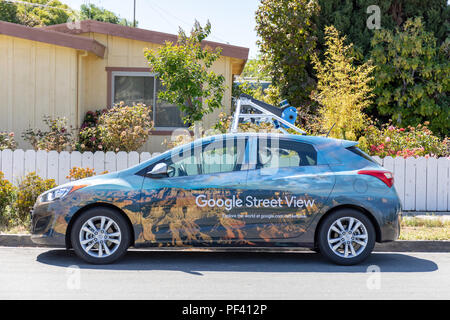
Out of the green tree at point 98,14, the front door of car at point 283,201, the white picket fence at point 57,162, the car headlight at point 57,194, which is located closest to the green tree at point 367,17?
the white picket fence at point 57,162

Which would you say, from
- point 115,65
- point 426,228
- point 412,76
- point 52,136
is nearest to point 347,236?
point 426,228

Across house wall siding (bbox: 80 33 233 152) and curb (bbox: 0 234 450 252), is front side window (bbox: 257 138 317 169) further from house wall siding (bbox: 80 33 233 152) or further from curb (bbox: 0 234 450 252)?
house wall siding (bbox: 80 33 233 152)

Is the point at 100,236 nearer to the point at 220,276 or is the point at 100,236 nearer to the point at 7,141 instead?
the point at 220,276

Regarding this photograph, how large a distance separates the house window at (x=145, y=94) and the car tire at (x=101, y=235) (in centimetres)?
818

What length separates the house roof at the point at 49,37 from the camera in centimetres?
1348

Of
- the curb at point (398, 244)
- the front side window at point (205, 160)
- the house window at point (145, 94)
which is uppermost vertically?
the house window at point (145, 94)

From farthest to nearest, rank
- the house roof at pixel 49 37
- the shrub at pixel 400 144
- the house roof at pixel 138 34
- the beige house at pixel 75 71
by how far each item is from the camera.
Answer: the house roof at pixel 138 34 → the beige house at pixel 75 71 → the house roof at pixel 49 37 → the shrub at pixel 400 144

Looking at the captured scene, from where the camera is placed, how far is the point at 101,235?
6.68 m

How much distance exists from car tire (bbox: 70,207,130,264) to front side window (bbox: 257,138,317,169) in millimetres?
1861

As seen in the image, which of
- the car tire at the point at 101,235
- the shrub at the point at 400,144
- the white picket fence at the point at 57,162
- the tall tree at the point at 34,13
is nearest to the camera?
the car tire at the point at 101,235

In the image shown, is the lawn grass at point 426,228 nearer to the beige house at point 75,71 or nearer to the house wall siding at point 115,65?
the beige house at point 75,71

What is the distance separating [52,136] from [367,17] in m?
10.5

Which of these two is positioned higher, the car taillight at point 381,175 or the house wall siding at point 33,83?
the house wall siding at point 33,83
